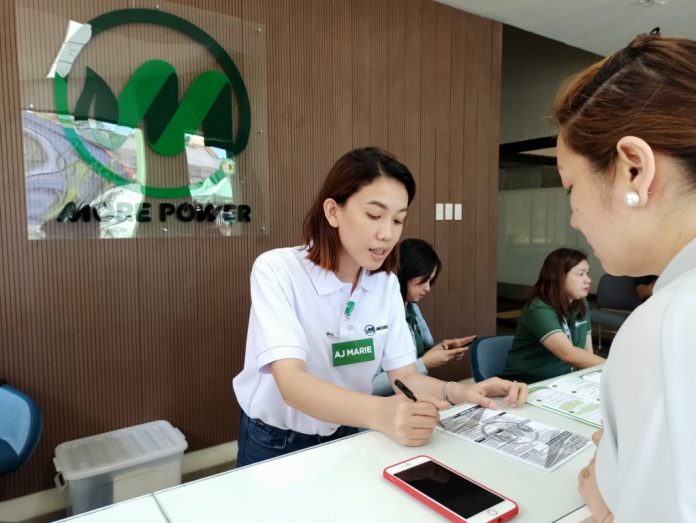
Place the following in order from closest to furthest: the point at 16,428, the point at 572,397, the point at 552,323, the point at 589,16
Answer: the point at 572,397 < the point at 16,428 < the point at 552,323 < the point at 589,16

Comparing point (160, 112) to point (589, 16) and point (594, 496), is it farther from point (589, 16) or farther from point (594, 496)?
point (589, 16)

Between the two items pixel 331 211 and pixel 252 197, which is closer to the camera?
pixel 331 211

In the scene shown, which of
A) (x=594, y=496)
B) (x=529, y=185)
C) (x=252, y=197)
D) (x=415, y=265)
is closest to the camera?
(x=594, y=496)

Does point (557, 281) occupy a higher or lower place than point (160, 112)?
lower

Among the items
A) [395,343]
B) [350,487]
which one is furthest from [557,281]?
[350,487]

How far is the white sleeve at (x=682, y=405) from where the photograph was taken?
1.44 ft

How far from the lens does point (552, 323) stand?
7.29 feet

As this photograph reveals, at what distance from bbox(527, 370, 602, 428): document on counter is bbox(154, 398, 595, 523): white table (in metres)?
0.23

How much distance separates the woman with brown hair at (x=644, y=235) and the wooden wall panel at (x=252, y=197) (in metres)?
2.15

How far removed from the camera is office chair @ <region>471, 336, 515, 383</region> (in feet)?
7.32

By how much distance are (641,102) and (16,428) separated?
2.09 metres

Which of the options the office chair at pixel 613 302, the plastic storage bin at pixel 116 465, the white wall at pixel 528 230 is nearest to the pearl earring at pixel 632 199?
the plastic storage bin at pixel 116 465

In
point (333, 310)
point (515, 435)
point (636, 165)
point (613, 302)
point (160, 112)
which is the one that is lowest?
point (613, 302)

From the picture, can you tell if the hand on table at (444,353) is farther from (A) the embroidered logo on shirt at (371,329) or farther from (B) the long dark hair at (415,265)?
(A) the embroidered logo on shirt at (371,329)
